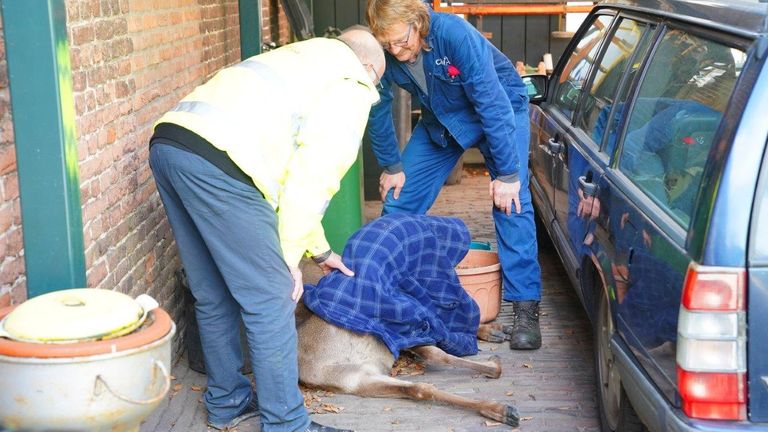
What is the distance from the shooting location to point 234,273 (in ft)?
13.0

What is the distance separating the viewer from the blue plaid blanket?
471 centimetres

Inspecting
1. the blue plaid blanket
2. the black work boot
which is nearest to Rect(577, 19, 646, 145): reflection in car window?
the blue plaid blanket

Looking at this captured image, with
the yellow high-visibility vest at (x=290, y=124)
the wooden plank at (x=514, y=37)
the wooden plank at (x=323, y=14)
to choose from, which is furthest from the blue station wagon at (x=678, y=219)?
the wooden plank at (x=514, y=37)

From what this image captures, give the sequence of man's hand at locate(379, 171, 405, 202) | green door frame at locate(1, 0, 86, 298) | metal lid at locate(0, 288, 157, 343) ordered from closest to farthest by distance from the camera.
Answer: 1. metal lid at locate(0, 288, 157, 343)
2. green door frame at locate(1, 0, 86, 298)
3. man's hand at locate(379, 171, 405, 202)

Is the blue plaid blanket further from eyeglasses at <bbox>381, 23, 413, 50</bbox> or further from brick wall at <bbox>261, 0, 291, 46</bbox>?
brick wall at <bbox>261, 0, 291, 46</bbox>

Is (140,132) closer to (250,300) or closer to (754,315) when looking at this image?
(250,300)

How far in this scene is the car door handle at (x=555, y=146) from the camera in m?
5.43

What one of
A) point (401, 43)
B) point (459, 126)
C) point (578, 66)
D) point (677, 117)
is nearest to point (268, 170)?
point (401, 43)

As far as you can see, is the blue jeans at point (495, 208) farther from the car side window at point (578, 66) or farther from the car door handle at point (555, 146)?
the car side window at point (578, 66)

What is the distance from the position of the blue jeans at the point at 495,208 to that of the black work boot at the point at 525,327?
44 mm

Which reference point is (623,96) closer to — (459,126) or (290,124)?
(459,126)

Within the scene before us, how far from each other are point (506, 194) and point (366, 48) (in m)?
1.55

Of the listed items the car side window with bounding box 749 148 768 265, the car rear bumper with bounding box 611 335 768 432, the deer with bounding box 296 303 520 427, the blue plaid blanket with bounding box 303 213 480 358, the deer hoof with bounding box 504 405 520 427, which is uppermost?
the car side window with bounding box 749 148 768 265

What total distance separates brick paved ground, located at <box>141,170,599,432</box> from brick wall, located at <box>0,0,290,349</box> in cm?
61
